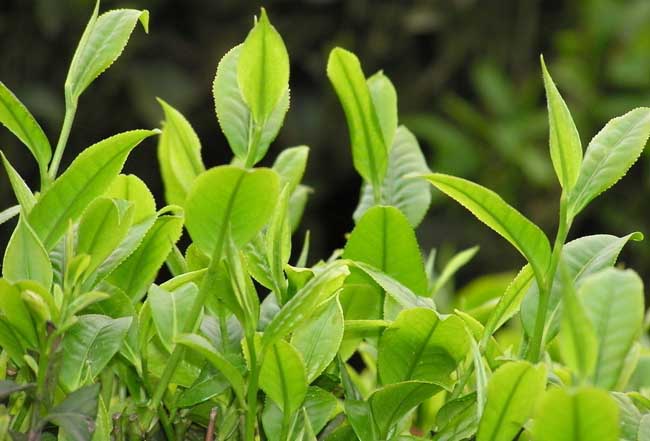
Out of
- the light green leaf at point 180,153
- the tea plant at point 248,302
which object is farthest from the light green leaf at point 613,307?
the light green leaf at point 180,153

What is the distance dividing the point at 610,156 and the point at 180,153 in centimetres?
28

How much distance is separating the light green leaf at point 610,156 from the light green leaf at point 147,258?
21cm

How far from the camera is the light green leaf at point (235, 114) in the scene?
22.3 inches

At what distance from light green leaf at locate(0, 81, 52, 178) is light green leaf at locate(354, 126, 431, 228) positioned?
22cm

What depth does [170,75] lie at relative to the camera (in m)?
2.79

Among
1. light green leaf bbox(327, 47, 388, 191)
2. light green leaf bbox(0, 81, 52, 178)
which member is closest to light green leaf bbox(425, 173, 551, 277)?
light green leaf bbox(327, 47, 388, 191)

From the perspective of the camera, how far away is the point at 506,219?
0.53m

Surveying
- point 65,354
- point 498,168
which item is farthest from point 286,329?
point 498,168

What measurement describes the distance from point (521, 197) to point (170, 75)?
103 centimetres

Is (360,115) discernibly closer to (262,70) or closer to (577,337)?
(262,70)

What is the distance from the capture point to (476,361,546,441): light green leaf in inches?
19.1

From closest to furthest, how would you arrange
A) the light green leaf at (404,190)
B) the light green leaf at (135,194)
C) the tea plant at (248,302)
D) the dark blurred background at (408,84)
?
the tea plant at (248,302) → the light green leaf at (135,194) → the light green leaf at (404,190) → the dark blurred background at (408,84)

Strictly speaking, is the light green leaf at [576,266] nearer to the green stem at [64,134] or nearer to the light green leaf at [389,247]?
the light green leaf at [389,247]

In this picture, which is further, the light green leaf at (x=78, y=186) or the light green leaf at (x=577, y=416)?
the light green leaf at (x=78, y=186)
